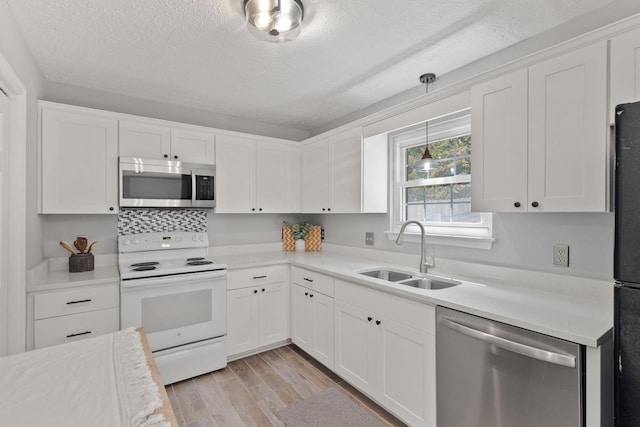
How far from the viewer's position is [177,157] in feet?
9.61

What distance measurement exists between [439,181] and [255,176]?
186 centimetres

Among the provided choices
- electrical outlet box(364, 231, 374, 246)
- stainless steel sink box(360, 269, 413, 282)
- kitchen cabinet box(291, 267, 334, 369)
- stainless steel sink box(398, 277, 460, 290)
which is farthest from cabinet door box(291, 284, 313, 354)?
stainless steel sink box(398, 277, 460, 290)

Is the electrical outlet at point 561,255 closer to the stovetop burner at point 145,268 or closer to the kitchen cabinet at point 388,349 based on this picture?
the kitchen cabinet at point 388,349

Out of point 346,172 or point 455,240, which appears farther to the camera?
point 346,172

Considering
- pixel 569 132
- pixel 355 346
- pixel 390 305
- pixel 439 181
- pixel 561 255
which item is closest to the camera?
pixel 569 132

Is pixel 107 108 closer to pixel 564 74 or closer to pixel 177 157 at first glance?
pixel 177 157

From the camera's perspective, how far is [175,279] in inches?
97.8

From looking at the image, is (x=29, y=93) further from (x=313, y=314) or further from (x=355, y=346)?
(x=355, y=346)

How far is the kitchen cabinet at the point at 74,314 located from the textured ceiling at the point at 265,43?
5.44 feet

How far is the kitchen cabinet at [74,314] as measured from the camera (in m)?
2.10

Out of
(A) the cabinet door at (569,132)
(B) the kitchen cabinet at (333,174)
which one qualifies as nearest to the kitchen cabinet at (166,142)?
(B) the kitchen cabinet at (333,174)

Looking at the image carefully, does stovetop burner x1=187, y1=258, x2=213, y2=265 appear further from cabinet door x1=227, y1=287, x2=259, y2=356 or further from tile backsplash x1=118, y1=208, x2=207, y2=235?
tile backsplash x1=118, y1=208, x2=207, y2=235

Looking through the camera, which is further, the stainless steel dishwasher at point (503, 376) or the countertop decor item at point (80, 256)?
the countertop decor item at point (80, 256)

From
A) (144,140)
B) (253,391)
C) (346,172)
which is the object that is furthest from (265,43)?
(253,391)
